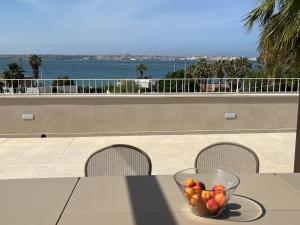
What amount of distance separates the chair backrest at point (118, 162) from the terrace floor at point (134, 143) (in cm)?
195

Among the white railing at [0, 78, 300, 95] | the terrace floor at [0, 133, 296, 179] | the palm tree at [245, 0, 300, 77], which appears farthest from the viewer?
the white railing at [0, 78, 300, 95]

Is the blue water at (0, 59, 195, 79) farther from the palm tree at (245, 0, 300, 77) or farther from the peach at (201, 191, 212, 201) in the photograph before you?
the peach at (201, 191, 212, 201)

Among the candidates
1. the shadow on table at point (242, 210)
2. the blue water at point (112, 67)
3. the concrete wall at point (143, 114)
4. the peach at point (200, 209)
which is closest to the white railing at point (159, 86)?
the concrete wall at point (143, 114)

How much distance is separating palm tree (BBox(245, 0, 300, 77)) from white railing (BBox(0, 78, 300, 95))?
3.08m

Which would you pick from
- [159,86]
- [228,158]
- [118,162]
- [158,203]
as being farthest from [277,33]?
[159,86]

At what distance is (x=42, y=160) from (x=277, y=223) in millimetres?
4126

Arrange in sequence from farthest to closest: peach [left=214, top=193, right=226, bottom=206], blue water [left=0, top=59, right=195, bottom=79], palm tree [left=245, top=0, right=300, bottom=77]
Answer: blue water [left=0, top=59, right=195, bottom=79] → palm tree [left=245, top=0, right=300, bottom=77] → peach [left=214, top=193, right=226, bottom=206]

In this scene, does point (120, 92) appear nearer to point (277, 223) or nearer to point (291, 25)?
point (291, 25)

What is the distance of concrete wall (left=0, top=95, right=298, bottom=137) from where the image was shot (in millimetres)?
6367

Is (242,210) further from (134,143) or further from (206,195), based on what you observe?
(134,143)

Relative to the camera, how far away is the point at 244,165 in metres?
2.79

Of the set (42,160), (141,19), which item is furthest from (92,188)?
(141,19)

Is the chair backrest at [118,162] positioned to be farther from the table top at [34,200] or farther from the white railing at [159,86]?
the white railing at [159,86]

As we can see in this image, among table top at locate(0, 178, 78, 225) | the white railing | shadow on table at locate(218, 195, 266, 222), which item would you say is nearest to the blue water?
the white railing
